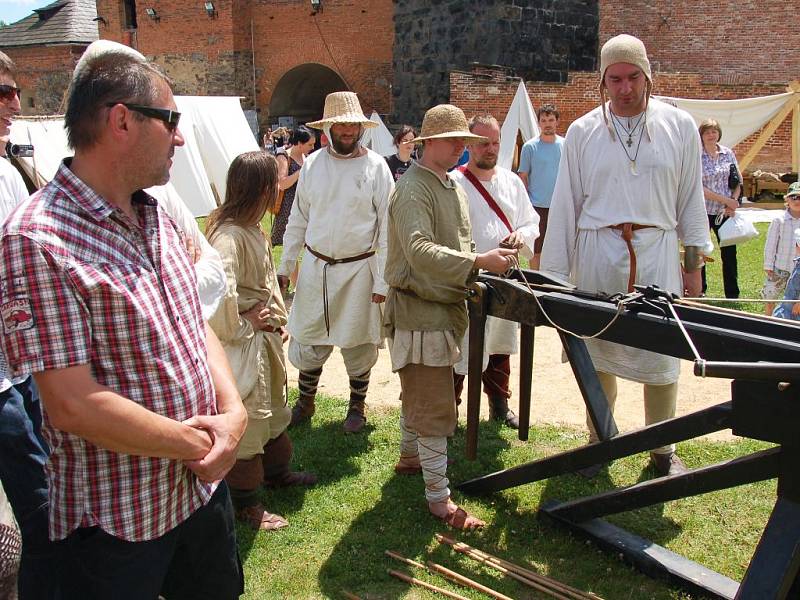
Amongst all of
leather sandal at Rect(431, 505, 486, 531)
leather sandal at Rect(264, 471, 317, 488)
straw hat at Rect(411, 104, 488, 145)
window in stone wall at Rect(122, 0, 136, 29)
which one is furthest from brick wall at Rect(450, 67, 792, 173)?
window in stone wall at Rect(122, 0, 136, 29)

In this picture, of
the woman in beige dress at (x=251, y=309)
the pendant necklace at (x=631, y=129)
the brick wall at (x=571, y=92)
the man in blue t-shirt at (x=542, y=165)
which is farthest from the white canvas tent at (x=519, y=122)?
the woman in beige dress at (x=251, y=309)

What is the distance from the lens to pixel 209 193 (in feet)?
39.4

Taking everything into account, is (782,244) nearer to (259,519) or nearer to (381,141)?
(259,519)

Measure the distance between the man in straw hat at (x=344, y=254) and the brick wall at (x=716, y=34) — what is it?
17470 mm

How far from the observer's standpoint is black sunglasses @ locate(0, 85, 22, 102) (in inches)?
110

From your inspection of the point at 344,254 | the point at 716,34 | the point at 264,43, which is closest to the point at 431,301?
the point at 344,254

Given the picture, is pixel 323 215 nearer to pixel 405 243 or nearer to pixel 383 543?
pixel 405 243

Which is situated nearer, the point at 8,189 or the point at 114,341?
the point at 114,341

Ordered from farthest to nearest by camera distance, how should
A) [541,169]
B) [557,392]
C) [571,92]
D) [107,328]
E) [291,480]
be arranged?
[571,92]
[541,169]
[557,392]
[291,480]
[107,328]

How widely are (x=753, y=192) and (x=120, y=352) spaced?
1673cm

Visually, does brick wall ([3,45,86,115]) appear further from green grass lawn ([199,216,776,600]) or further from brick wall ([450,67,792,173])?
green grass lawn ([199,216,776,600])

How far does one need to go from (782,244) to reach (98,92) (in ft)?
18.8

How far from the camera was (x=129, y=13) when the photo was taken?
23594mm

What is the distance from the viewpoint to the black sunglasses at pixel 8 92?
9.16 ft
